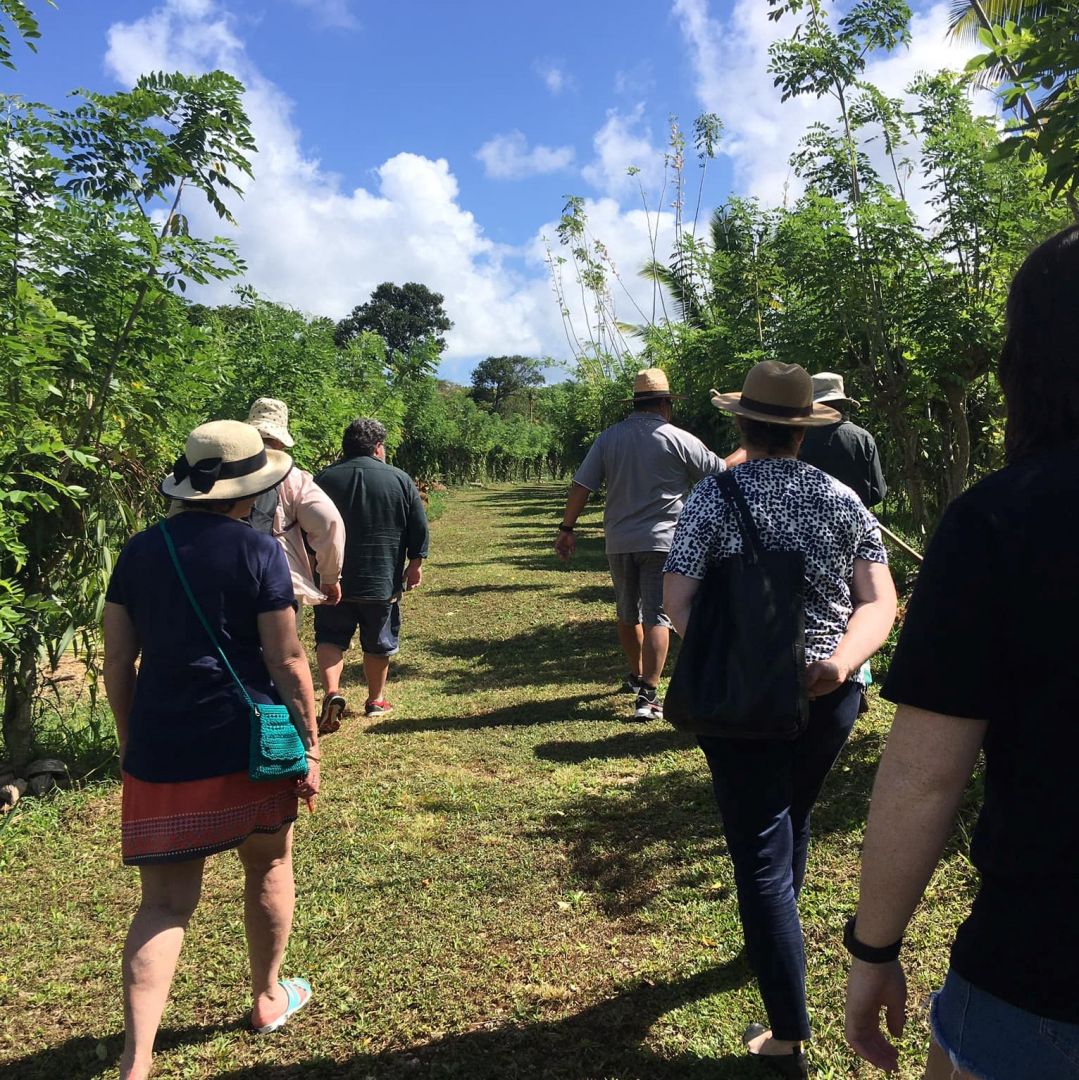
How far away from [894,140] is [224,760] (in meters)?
6.19

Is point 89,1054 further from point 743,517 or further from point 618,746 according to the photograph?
point 618,746

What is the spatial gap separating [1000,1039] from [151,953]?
2.12 metres

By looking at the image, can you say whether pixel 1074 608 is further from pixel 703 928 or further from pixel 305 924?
pixel 305 924

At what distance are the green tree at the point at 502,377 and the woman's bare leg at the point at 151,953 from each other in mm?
88193

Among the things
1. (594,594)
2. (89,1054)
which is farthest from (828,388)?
(594,594)

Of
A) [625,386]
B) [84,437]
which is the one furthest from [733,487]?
[625,386]

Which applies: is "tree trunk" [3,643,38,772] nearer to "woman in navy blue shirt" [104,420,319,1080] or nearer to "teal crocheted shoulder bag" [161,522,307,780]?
"woman in navy blue shirt" [104,420,319,1080]

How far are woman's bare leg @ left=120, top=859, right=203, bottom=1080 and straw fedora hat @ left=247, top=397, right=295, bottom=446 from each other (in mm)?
2742

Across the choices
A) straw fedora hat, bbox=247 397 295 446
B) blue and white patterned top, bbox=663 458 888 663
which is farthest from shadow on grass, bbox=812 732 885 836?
straw fedora hat, bbox=247 397 295 446

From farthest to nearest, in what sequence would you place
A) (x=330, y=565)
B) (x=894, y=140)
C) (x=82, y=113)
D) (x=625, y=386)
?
(x=625, y=386) → (x=894, y=140) → (x=330, y=565) → (x=82, y=113)

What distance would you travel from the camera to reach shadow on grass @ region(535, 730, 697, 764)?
16.9 ft

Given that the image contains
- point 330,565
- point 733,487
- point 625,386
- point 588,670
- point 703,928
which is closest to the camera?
point 733,487

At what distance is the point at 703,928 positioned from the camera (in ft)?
10.7

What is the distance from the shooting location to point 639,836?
13.3ft
